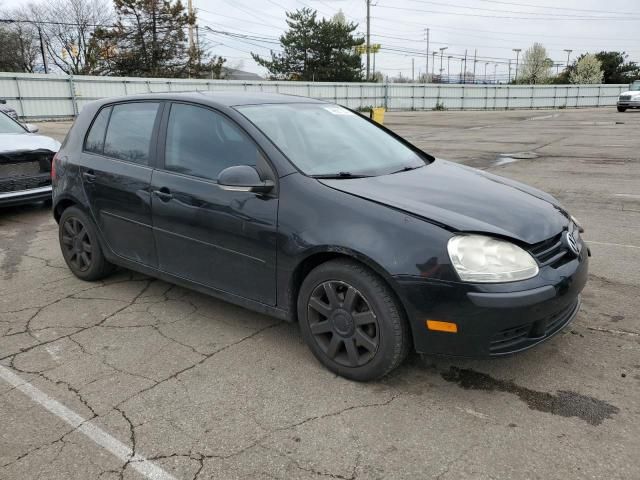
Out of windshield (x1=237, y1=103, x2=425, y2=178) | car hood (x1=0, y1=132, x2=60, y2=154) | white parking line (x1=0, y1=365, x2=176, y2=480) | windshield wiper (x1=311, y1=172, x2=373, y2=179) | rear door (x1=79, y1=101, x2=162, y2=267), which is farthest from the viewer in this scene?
car hood (x1=0, y1=132, x2=60, y2=154)

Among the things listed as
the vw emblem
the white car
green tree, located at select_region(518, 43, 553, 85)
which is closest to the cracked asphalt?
the vw emblem

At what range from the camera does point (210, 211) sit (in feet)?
11.2

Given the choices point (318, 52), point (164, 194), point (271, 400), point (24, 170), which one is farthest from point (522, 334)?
point (318, 52)

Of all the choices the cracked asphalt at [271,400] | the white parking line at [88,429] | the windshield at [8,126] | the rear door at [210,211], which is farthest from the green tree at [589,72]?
the white parking line at [88,429]

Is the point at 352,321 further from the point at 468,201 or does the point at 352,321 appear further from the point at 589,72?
the point at 589,72

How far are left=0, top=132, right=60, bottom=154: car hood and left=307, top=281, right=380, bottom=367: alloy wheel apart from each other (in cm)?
579

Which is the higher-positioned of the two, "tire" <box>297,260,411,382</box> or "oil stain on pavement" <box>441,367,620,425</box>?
"tire" <box>297,260,411,382</box>

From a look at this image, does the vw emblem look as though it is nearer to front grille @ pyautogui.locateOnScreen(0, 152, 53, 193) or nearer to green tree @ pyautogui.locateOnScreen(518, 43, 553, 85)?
front grille @ pyautogui.locateOnScreen(0, 152, 53, 193)

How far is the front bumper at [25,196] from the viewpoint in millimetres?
6961

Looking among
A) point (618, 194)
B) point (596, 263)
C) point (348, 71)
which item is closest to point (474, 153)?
point (618, 194)

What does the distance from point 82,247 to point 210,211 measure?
182 centimetres

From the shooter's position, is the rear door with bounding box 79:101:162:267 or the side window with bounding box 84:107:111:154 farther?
the side window with bounding box 84:107:111:154

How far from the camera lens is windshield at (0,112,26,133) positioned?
25.7 feet

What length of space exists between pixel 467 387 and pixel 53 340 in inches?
105
